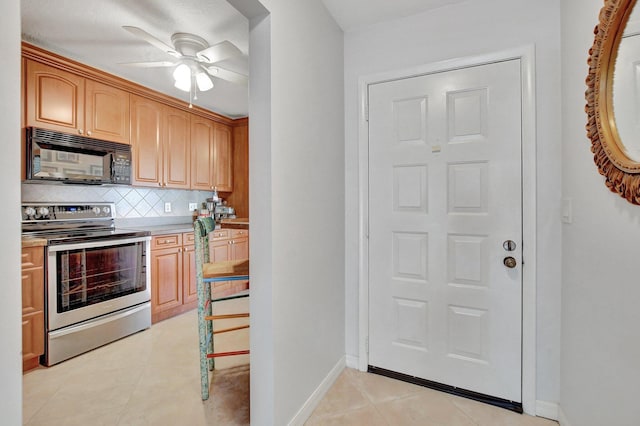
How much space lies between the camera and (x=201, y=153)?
13.1ft

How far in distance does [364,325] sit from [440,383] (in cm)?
59

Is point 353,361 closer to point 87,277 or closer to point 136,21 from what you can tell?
point 87,277

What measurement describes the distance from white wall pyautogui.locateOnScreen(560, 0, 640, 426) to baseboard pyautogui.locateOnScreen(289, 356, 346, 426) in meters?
1.27

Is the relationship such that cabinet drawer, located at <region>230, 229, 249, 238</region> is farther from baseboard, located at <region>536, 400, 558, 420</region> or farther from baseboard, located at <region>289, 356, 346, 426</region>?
baseboard, located at <region>536, 400, 558, 420</region>

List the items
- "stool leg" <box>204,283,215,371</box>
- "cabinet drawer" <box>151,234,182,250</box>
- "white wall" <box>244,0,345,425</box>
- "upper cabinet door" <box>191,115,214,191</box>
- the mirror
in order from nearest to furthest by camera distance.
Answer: the mirror, "white wall" <box>244,0,345,425</box>, "stool leg" <box>204,283,215,371</box>, "cabinet drawer" <box>151,234,182,250</box>, "upper cabinet door" <box>191,115,214,191</box>

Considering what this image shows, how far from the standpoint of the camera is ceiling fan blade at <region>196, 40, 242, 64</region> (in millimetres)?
2133

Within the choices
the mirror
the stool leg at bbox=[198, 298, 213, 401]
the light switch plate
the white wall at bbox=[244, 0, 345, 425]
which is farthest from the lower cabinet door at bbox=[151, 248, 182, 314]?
the mirror

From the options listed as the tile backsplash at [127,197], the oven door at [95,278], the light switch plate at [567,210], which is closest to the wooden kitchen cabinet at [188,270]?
the oven door at [95,278]

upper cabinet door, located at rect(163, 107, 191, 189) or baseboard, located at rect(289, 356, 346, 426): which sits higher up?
upper cabinet door, located at rect(163, 107, 191, 189)

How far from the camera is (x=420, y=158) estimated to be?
201 cm

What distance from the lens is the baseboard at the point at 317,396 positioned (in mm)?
1656

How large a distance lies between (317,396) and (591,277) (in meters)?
1.54

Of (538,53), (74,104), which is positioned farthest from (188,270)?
(538,53)

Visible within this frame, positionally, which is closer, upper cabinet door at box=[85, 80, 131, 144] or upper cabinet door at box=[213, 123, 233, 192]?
upper cabinet door at box=[85, 80, 131, 144]
